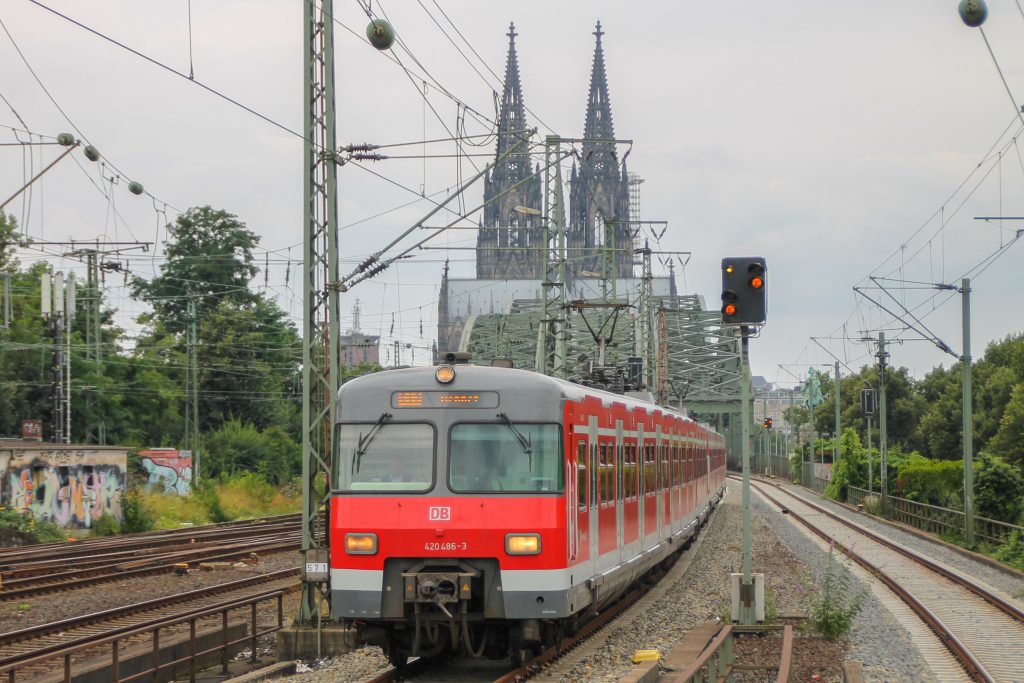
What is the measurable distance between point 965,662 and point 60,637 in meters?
10.3

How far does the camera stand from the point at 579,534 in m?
12.6

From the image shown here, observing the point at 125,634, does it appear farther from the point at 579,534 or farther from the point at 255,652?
the point at 579,534

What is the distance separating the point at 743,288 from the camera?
46.8 feet

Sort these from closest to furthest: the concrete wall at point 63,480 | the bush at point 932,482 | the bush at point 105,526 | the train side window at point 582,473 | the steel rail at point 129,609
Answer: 1. the train side window at point 582,473
2. the steel rail at point 129,609
3. the concrete wall at point 63,480
4. the bush at point 105,526
5. the bush at point 932,482

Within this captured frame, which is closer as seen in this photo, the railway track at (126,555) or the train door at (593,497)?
the train door at (593,497)

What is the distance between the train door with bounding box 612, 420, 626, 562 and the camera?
1514 cm

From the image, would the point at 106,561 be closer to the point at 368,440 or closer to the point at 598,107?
the point at 368,440

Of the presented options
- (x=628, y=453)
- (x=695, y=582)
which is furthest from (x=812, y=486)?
(x=628, y=453)

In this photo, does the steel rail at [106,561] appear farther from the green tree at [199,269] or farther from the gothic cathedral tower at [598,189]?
the gothic cathedral tower at [598,189]

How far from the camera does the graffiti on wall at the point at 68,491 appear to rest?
33.1 metres

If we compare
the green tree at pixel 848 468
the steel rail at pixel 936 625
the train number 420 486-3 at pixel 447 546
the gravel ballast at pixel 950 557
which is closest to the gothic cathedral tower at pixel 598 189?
the green tree at pixel 848 468

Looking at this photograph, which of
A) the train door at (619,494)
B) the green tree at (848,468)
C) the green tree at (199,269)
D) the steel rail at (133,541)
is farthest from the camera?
the green tree at (199,269)

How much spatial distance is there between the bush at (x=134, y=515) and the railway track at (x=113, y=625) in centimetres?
1547

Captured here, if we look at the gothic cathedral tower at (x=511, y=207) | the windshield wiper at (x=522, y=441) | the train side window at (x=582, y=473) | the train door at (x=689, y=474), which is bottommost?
the train door at (x=689, y=474)
